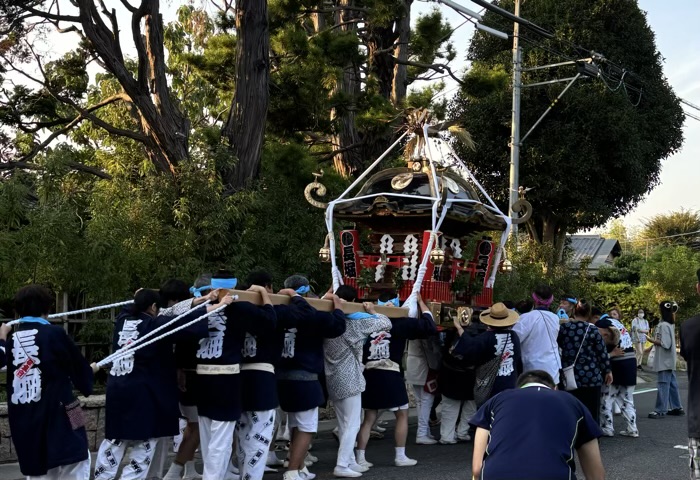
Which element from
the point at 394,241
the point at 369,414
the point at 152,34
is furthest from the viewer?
the point at 152,34

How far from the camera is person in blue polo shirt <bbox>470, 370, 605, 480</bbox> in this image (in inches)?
Answer: 155

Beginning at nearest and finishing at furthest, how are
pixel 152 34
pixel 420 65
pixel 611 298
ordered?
1. pixel 152 34
2. pixel 420 65
3. pixel 611 298

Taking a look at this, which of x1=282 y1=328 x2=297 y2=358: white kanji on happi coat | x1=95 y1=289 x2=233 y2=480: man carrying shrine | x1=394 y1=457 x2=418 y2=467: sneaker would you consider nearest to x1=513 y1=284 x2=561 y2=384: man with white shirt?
x1=394 y1=457 x2=418 y2=467: sneaker

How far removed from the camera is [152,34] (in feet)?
42.5

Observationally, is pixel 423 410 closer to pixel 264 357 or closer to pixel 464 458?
pixel 464 458

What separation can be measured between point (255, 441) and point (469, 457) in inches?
119

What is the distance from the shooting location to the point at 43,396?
571 cm

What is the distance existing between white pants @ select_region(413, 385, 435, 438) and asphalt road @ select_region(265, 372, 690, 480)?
0.21 metres

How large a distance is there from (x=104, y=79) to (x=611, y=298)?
21889mm

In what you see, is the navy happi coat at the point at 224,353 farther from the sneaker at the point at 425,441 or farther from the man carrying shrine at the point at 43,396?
the sneaker at the point at 425,441

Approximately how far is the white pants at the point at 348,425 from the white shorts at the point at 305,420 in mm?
588

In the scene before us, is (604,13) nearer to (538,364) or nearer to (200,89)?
(200,89)

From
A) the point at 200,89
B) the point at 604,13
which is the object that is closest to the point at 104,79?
the point at 200,89

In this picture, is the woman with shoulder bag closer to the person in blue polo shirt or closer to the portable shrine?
the portable shrine
